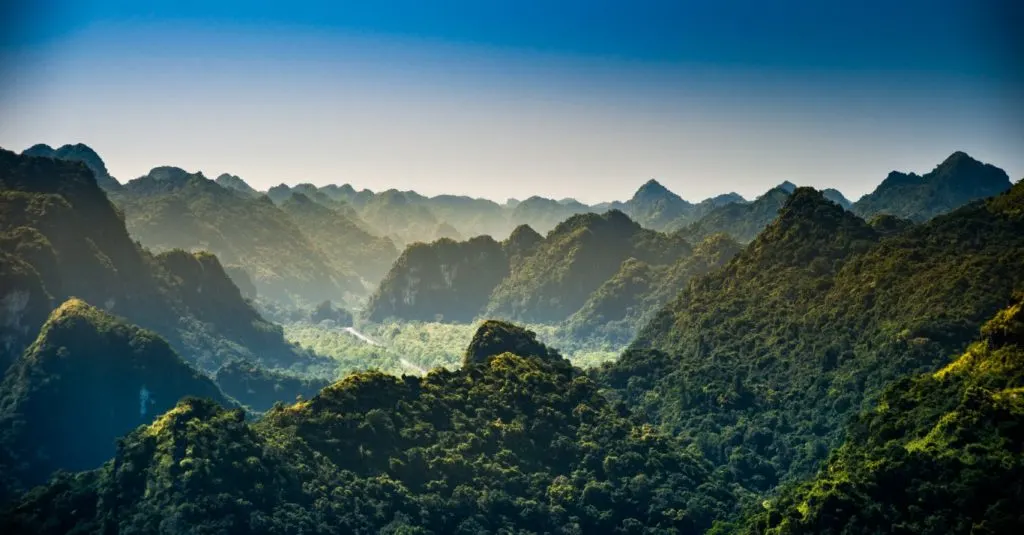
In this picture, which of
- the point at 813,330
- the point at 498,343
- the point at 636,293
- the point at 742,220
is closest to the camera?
the point at 498,343

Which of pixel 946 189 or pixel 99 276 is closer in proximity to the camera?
pixel 99 276

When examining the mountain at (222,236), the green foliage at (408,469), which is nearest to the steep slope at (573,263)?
the mountain at (222,236)

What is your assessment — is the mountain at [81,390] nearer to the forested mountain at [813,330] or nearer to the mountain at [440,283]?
the forested mountain at [813,330]

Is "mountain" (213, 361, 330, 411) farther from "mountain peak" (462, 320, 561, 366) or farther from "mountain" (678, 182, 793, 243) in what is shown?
"mountain" (678, 182, 793, 243)

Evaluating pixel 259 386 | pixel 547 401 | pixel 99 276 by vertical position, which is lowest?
pixel 259 386

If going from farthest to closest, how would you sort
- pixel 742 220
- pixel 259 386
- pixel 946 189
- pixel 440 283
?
pixel 742 220 < pixel 946 189 < pixel 440 283 < pixel 259 386

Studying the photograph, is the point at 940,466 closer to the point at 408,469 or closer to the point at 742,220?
the point at 408,469

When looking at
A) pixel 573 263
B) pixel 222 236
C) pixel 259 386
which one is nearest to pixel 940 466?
pixel 259 386
